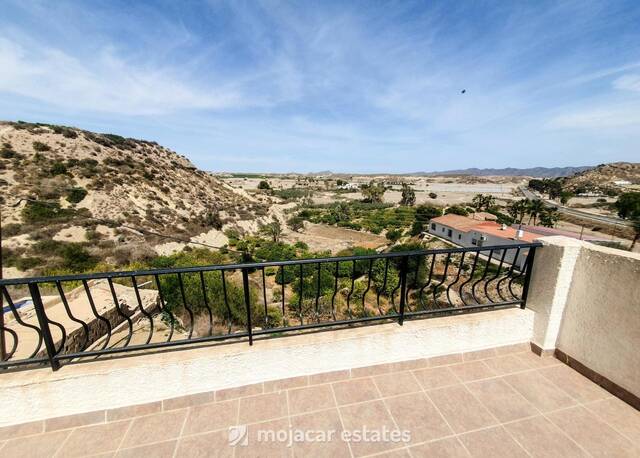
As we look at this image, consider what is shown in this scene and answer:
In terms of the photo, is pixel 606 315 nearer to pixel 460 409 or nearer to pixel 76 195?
pixel 460 409

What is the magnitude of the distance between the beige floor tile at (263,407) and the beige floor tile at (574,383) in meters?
2.44

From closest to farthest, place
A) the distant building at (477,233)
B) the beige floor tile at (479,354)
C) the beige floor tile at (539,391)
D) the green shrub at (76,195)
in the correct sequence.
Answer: the beige floor tile at (539,391)
the beige floor tile at (479,354)
the green shrub at (76,195)
the distant building at (477,233)

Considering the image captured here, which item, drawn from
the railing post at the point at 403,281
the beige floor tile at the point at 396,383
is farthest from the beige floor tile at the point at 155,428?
the railing post at the point at 403,281

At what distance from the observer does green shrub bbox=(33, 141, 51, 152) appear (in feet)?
75.0

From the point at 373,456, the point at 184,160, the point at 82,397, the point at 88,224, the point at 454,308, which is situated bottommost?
the point at 88,224

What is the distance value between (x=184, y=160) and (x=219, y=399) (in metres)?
45.1

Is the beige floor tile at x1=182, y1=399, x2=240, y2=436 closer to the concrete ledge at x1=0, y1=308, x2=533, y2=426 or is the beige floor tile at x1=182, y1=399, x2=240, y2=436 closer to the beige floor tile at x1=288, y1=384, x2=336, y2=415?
the concrete ledge at x1=0, y1=308, x2=533, y2=426

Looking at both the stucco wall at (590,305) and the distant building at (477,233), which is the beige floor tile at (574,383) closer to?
the stucco wall at (590,305)

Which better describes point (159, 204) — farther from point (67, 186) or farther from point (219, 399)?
point (219, 399)

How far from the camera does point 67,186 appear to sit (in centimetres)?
2020

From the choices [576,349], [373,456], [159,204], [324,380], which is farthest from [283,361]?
[159,204]

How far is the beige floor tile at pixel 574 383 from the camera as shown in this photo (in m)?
2.20

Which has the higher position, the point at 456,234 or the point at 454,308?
the point at 454,308

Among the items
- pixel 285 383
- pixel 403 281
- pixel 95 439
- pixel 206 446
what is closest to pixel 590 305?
pixel 403 281
